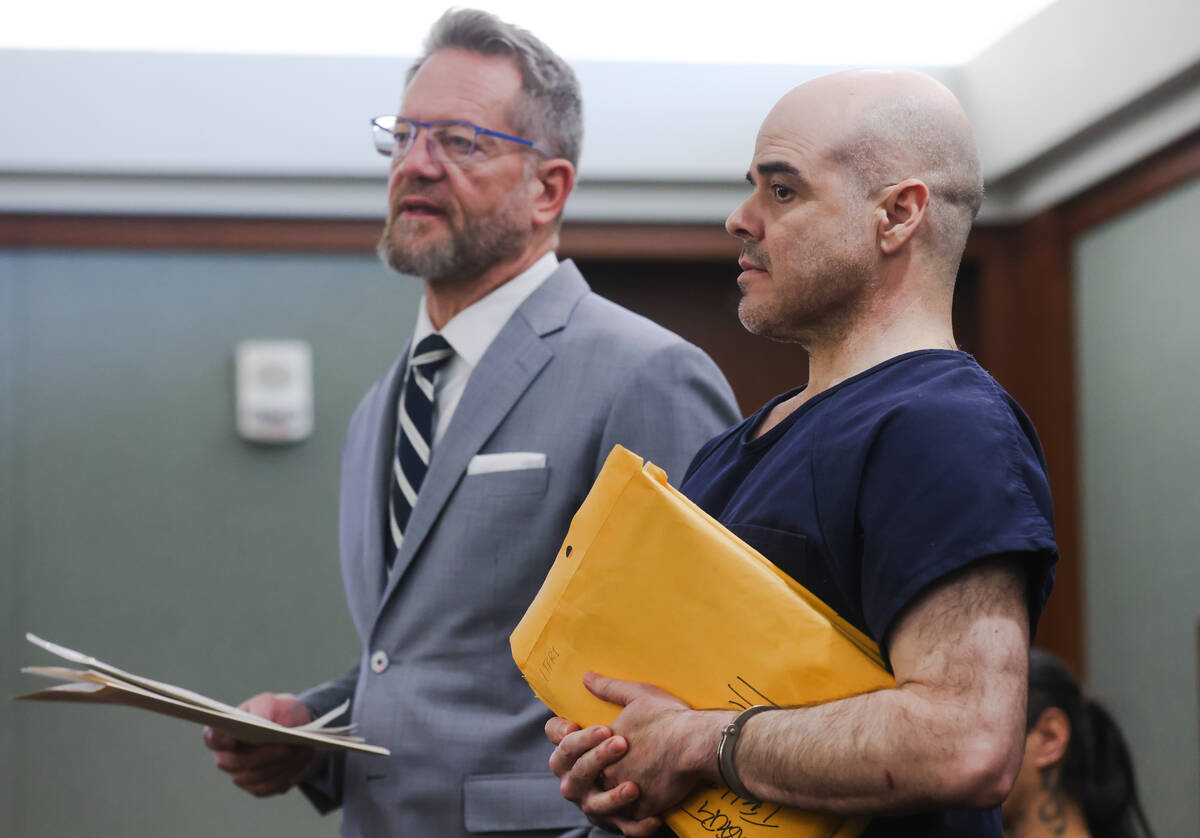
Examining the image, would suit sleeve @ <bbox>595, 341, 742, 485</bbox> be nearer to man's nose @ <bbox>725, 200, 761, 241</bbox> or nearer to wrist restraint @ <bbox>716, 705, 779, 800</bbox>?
man's nose @ <bbox>725, 200, 761, 241</bbox>

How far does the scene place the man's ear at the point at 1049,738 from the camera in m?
1.95

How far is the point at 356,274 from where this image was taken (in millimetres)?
3309

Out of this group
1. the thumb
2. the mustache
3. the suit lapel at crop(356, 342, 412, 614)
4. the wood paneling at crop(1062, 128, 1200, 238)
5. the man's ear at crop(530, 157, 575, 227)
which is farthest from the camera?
the wood paneling at crop(1062, 128, 1200, 238)

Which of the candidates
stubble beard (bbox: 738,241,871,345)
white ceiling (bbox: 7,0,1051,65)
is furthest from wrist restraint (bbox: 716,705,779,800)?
white ceiling (bbox: 7,0,1051,65)

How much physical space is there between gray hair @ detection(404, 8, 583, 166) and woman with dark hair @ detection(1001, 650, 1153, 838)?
1.14m

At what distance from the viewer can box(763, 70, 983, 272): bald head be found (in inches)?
41.9

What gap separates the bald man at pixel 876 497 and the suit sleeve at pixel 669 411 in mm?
288

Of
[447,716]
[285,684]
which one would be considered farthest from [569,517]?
[285,684]

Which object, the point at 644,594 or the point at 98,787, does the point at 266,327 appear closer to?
the point at 98,787

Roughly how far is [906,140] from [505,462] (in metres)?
0.67

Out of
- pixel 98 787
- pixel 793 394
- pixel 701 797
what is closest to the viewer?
pixel 701 797

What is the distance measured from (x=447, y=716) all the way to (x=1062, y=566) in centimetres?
231

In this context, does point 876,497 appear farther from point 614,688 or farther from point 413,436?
point 413,436

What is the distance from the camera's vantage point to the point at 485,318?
170cm
